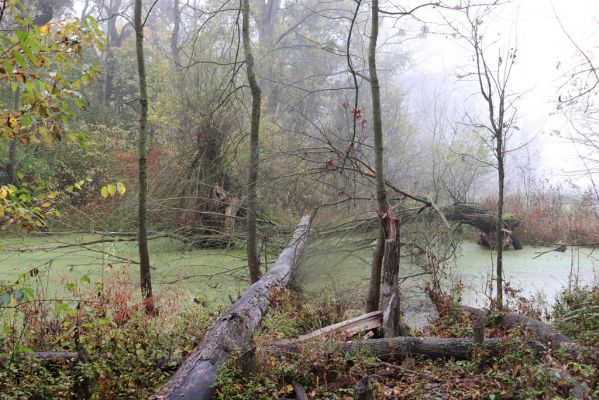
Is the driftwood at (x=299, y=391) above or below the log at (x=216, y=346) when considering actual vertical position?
below

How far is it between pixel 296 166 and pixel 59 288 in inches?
163

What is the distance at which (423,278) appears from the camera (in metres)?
7.72

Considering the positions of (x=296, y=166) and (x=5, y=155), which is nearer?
(x=296, y=166)

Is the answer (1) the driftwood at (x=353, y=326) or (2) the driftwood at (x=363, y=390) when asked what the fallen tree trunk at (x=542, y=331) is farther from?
(2) the driftwood at (x=363, y=390)

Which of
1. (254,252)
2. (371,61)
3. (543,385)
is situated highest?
(371,61)

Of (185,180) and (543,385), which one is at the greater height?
(185,180)

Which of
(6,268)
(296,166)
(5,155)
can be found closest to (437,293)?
(296,166)

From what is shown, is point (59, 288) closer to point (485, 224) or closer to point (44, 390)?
point (44, 390)

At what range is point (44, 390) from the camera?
11.8ft

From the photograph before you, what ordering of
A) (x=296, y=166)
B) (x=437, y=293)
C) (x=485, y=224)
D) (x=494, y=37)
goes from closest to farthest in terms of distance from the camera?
(x=437, y=293) < (x=494, y=37) < (x=296, y=166) < (x=485, y=224)

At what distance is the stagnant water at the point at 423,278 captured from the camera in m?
6.83

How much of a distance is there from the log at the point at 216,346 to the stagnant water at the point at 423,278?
4.90ft

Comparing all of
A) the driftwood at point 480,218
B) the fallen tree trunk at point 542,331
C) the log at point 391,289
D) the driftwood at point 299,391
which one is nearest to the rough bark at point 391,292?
the log at point 391,289

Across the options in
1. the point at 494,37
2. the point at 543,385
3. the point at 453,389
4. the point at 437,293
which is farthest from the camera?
the point at 494,37
